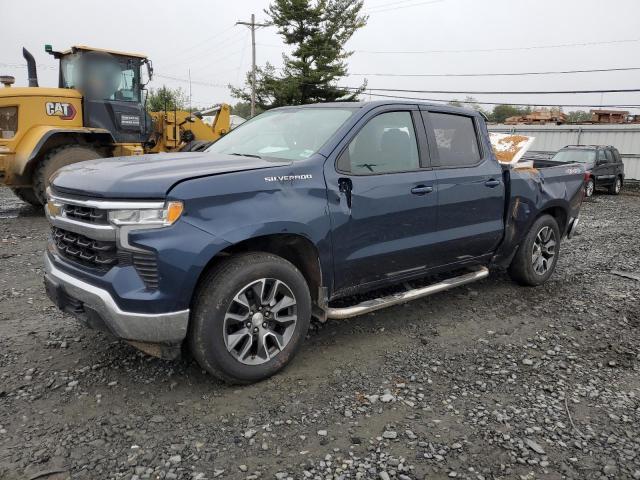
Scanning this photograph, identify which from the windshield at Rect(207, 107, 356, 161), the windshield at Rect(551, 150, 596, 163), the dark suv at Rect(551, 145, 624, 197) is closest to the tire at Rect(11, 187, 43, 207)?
the windshield at Rect(207, 107, 356, 161)

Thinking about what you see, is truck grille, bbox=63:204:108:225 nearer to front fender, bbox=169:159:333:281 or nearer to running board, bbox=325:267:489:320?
front fender, bbox=169:159:333:281

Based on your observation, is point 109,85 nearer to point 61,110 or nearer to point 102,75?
point 102,75

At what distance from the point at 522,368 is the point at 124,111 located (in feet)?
29.6

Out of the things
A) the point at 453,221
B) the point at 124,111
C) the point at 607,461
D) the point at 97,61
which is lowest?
the point at 607,461

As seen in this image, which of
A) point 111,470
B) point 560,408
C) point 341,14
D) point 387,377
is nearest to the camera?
point 111,470

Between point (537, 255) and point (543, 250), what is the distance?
0.41ft

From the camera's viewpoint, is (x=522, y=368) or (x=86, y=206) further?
(x=522, y=368)

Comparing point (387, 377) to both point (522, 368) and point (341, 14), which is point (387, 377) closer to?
point (522, 368)

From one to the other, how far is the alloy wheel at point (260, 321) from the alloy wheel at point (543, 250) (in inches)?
127

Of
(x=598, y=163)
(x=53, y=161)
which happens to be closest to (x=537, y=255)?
(x=53, y=161)

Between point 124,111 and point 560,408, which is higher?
point 124,111

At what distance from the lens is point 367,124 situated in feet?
13.0

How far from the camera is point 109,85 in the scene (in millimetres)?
9953

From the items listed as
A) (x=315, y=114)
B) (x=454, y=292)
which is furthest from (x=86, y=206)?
(x=454, y=292)
